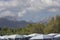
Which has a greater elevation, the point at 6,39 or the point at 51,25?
the point at 51,25

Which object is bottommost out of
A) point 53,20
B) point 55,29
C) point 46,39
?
point 46,39

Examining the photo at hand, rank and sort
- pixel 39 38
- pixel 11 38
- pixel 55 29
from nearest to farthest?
pixel 39 38
pixel 11 38
pixel 55 29

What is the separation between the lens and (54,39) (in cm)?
3123

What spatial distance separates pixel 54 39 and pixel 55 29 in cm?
2130

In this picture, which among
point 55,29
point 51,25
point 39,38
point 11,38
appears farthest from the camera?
point 51,25

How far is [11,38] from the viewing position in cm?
3481

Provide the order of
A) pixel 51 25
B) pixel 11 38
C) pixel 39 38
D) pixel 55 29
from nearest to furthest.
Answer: pixel 39 38 < pixel 11 38 < pixel 55 29 < pixel 51 25

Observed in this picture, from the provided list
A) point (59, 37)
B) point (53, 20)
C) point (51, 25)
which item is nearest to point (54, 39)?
point (59, 37)

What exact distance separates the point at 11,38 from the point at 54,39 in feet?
22.1

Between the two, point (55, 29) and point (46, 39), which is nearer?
point (46, 39)

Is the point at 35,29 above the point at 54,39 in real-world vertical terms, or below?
above

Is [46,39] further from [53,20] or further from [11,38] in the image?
[53,20]

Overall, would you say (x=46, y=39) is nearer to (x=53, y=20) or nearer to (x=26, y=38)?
(x=26, y=38)

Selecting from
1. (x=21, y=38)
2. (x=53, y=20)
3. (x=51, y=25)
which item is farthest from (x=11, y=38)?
(x=53, y=20)
